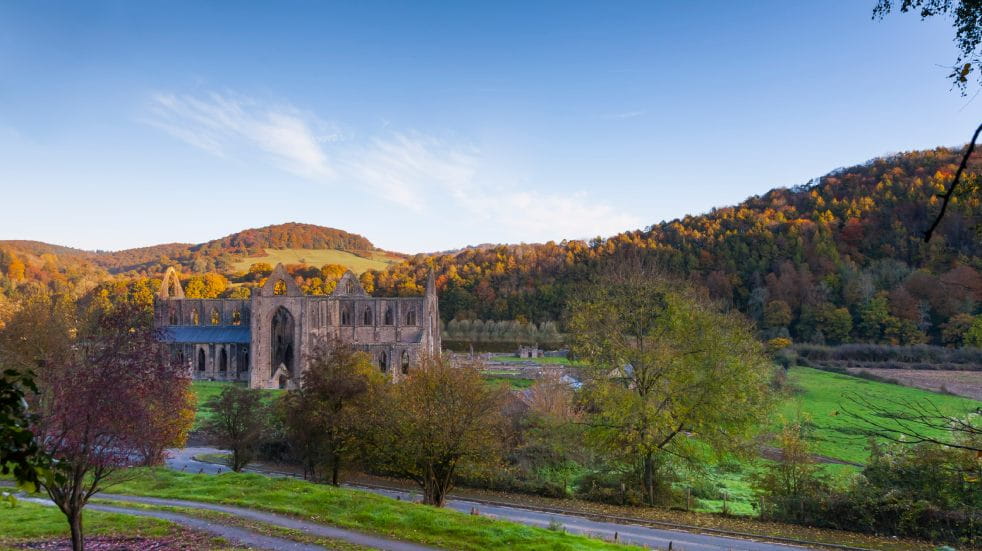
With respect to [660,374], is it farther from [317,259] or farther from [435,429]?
[317,259]

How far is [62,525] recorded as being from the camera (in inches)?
582

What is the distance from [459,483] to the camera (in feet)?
85.0

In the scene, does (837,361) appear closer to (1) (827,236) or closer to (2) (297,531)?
(1) (827,236)

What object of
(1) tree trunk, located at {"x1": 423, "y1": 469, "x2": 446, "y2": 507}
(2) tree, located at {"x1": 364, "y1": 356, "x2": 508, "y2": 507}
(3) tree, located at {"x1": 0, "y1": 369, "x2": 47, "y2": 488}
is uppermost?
(3) tree, located at {"x1": 0, "y1": 369, "x2": 47, "y2": 488}

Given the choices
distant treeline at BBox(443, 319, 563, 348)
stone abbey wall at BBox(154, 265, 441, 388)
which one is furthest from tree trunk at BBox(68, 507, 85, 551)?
distant treeline at BBox(443, 319, 563, 348)

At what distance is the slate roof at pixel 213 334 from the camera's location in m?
53.9

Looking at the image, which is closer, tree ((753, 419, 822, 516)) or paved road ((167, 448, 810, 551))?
paved road ((167, 448, 810, 551))

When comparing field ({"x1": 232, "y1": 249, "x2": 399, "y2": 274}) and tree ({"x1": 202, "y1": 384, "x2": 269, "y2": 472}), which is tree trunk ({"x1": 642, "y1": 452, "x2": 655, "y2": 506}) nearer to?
tree ({"x1": 202, "y1": 384, "x2": 269, "y2": 472})

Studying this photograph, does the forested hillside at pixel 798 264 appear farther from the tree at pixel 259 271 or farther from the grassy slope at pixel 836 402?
the tree at pixel 259 271

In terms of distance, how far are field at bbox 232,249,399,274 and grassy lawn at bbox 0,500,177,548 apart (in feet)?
387

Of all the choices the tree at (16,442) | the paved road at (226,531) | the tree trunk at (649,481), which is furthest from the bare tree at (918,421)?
→ the paved road at (226,531)

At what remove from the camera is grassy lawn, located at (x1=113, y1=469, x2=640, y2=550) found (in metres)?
13.8

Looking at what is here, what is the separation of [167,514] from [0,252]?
12423cm

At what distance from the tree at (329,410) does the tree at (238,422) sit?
1.60 meters
